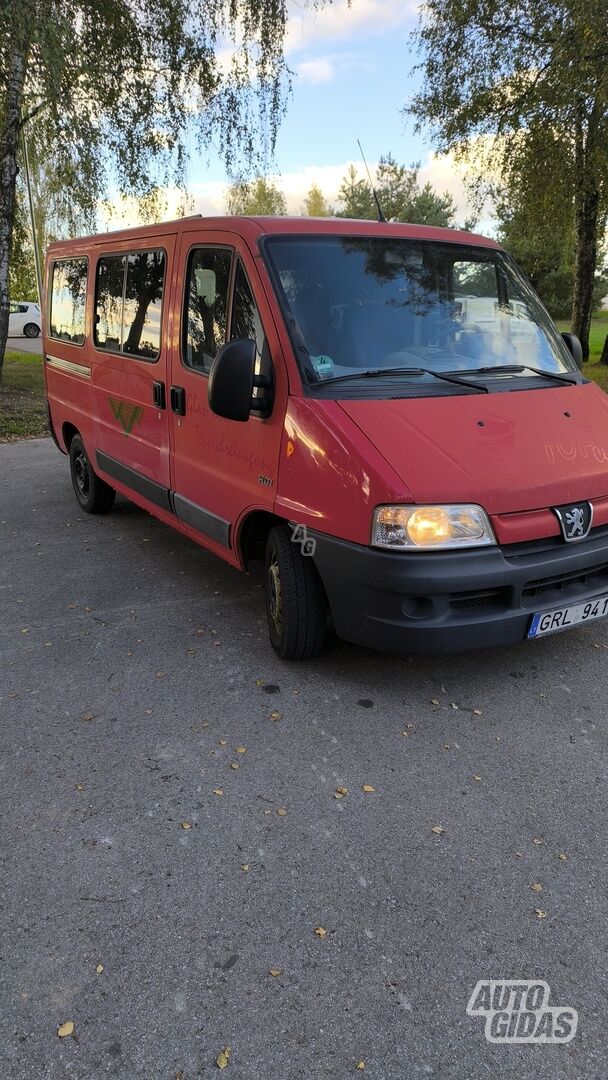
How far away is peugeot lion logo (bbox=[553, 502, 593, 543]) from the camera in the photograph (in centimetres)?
350

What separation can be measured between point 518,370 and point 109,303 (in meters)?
3.23

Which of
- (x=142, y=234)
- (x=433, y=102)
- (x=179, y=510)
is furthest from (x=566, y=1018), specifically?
(x=433, y=102)

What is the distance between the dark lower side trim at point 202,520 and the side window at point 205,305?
829 millimetres

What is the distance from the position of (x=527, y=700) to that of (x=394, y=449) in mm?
1385

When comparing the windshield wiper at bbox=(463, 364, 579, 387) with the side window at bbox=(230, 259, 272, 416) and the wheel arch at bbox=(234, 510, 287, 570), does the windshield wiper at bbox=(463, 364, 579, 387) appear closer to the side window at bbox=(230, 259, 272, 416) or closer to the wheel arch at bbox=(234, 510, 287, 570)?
the side window at bbox=(230, 259, 272, 416)

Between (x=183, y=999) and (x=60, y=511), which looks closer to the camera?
(x=183, y=999)

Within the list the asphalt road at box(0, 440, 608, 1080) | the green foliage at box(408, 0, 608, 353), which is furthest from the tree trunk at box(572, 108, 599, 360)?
A: the asphalt road at box(0, 440, 608, 1080)

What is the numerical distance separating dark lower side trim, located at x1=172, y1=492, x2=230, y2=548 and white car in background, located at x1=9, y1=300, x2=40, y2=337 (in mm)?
27513

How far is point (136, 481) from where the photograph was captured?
5.57 metres

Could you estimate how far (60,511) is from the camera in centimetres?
717

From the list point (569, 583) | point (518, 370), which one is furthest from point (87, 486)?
point (569, 583)

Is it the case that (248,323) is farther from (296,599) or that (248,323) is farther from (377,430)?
(296,599)

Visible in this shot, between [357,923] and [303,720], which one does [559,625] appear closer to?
[303,720]

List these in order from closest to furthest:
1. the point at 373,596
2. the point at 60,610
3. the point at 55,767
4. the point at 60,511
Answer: the point at 55,767 → the point at 373,596 → the point at 60,610 → the point at 60,511
